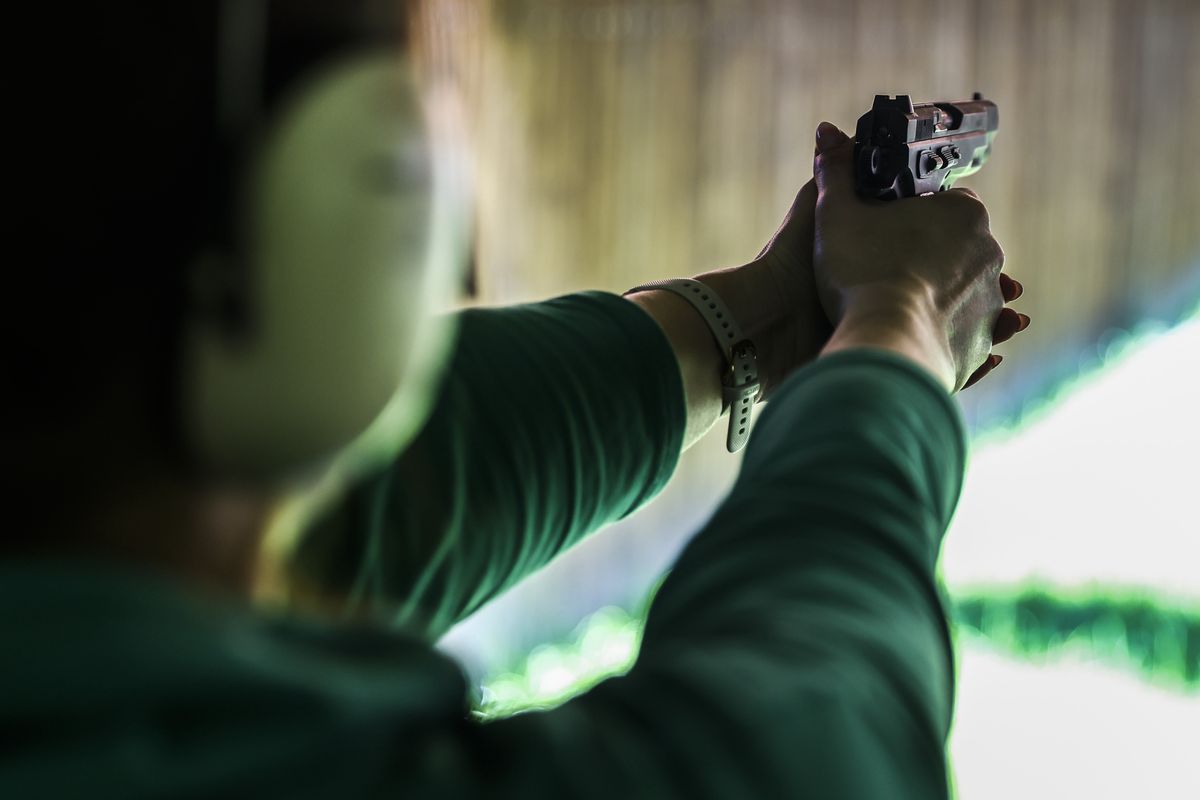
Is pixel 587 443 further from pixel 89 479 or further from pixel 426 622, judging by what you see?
pixel 89 479

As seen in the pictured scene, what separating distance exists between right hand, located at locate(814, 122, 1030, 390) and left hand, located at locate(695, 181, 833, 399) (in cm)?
3

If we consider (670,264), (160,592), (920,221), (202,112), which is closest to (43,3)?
(202,112)

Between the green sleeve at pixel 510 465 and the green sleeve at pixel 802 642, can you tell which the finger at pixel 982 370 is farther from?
the green sleeve at pixel 802 642

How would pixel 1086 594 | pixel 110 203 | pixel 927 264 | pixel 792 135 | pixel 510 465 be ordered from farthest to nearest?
pixel 792 135 → pixel 1086 594 → pixel 927 264 → pixel 510 465 → pixel 110 203

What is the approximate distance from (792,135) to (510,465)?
246 centimetres

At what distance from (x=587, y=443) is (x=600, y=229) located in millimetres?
2399

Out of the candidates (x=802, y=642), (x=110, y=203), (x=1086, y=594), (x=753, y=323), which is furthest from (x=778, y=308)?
(x=1086, y=594)

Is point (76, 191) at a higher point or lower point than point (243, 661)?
higher

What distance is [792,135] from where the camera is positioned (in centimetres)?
297

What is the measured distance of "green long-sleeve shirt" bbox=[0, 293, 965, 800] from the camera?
0.29m

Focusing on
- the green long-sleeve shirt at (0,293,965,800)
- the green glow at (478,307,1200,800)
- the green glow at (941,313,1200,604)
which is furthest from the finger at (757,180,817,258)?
the green glow at (941,313,1200,604)

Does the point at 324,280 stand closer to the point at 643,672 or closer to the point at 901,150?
the point at 643,672

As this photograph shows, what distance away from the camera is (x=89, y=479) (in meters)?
0.32

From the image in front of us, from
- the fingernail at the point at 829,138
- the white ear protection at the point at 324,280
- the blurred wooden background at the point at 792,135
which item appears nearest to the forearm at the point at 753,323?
the fingernail at the point at 829,138
